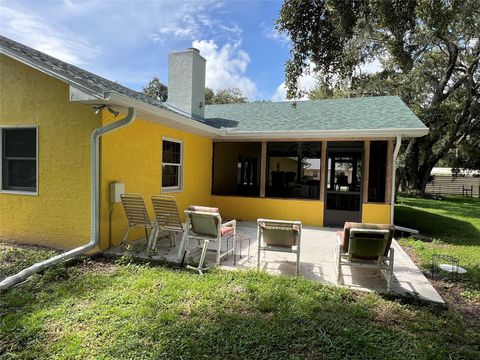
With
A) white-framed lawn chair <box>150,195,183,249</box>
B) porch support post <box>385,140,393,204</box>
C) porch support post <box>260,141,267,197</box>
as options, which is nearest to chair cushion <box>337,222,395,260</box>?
white-framed lawn chair <box>150,195,183,249</box>

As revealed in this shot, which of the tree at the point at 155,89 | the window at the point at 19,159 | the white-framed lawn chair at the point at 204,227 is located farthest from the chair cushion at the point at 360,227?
the tree at the point at 155,89

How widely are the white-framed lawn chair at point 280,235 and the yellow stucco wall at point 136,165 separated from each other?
9.91 feet

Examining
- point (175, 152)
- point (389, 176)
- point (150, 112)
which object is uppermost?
point (150, 112)

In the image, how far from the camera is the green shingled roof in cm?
887

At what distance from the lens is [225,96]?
1421 inches

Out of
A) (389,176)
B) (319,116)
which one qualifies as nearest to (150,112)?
(319,116)

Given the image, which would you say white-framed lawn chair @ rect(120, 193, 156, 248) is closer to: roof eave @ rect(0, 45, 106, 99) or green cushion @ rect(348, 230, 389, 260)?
A: roof eave @ rect(0, 45, 106, 99)

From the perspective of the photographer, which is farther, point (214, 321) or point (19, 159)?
point (19, 159)

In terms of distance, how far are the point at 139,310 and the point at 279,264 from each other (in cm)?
276

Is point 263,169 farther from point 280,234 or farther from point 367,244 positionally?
point 367,244

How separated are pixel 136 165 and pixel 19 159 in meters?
2.36

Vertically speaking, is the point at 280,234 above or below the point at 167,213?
below

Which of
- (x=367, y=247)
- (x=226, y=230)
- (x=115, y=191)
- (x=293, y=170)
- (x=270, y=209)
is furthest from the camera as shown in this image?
(x=293, y=170)

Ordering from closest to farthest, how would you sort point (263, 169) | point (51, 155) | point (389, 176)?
point (51, 155)
point (389, 176)
point (263, 169)
